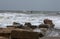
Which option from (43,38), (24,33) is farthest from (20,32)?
(43,38)

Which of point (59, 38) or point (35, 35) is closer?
point (35, 35)

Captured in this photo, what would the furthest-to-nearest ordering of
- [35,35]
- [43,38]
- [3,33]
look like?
1. [43,38]
2. [3,33]
3. [35,35]

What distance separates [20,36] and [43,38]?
186cm

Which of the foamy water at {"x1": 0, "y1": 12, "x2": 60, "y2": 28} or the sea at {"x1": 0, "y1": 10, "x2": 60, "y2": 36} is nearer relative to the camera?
the sea at {"x1": 0, "y1": 10, "x2": 60, "y2": 36}

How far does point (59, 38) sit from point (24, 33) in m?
2.11

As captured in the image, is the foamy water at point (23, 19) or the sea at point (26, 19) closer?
the sea at point (26, 19)

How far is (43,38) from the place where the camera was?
5664 millimetres

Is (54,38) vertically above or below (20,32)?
below

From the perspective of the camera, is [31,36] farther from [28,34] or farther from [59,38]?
[59,38]

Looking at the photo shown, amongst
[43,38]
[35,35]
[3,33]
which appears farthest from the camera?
[43,38]

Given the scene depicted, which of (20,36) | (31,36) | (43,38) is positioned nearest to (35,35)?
(31,36)

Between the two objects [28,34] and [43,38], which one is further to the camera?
[43,38]

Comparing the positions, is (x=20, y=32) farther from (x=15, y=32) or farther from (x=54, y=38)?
(x=54, y=38)

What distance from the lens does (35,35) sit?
387cm
